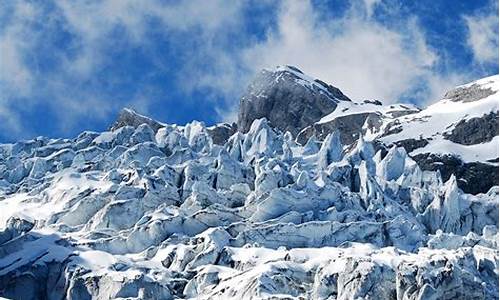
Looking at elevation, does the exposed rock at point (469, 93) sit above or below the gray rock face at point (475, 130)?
above

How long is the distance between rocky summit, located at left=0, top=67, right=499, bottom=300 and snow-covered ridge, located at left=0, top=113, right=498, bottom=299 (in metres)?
0.15

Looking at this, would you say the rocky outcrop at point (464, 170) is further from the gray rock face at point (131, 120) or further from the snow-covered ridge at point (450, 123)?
the gray rock face at point (131, 120)

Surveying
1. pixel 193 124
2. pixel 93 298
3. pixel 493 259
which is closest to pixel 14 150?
pixel 193 124

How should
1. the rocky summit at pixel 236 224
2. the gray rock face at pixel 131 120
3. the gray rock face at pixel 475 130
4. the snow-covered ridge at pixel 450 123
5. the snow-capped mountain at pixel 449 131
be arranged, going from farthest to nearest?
the gray rock face at pixel 131 120, the gray rock face at pixel 475 130, the snow-covered ridge at pixel 450 123, the snow-capped mountain at pixel 449 131, the rocky summit at pixel 236 224

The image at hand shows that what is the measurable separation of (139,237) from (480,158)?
73.7 metres

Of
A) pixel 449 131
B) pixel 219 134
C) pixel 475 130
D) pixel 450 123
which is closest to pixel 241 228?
pixel 475 130

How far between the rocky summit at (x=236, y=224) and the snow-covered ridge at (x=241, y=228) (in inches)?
5.8

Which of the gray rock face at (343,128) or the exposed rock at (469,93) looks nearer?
the exposed rock at (469,93)

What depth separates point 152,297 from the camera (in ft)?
300

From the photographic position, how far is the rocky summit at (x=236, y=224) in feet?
299

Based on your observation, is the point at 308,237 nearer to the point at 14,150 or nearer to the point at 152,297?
the point at 152,297

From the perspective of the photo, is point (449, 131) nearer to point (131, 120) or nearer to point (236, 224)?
point (131, 120)

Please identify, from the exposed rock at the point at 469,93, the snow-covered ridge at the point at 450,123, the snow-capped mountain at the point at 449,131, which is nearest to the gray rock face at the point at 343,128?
the snow-capped mountain at the point at 449,131

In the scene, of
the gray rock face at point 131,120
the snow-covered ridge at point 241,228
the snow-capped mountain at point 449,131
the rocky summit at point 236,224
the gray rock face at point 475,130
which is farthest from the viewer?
the gray rock face at point 131,120
